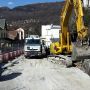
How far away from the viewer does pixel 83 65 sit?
26703 mm

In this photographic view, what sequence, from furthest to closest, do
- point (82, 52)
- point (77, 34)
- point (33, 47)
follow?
point (33, 47) < point (77, 34) < point (82, 52)

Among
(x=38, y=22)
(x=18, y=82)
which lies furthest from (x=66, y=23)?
(x=38, y=22)

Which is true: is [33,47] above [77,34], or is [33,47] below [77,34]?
below

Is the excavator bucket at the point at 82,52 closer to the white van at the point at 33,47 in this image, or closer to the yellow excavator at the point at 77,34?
the yellow excavator at the point at 77,34

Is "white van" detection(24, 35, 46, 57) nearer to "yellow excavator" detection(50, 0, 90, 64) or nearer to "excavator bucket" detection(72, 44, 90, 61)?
"yellow excavator" detection(50, 0, 90, 64)

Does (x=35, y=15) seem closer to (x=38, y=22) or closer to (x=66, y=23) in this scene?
(x=38, y=22)

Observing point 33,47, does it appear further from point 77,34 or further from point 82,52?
point 82,52

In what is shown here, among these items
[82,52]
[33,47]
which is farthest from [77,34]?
[33,47]

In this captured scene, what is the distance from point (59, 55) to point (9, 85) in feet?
66.8

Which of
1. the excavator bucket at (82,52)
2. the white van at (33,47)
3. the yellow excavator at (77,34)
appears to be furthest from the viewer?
the white van at (33,47)

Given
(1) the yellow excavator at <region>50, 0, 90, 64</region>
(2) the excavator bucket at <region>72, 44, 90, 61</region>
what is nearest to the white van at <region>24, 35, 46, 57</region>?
(1) the yellow excavator at <region>50, 0, 90, 64</region>

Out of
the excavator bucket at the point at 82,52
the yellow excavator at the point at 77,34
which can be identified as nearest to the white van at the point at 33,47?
the yellow excavator at the point at 77,34

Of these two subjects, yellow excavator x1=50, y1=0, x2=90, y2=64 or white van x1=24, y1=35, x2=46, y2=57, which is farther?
white van x1=24, y1=35, x2=46, y2=57

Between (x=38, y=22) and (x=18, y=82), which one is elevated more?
(x=38, y=22)
